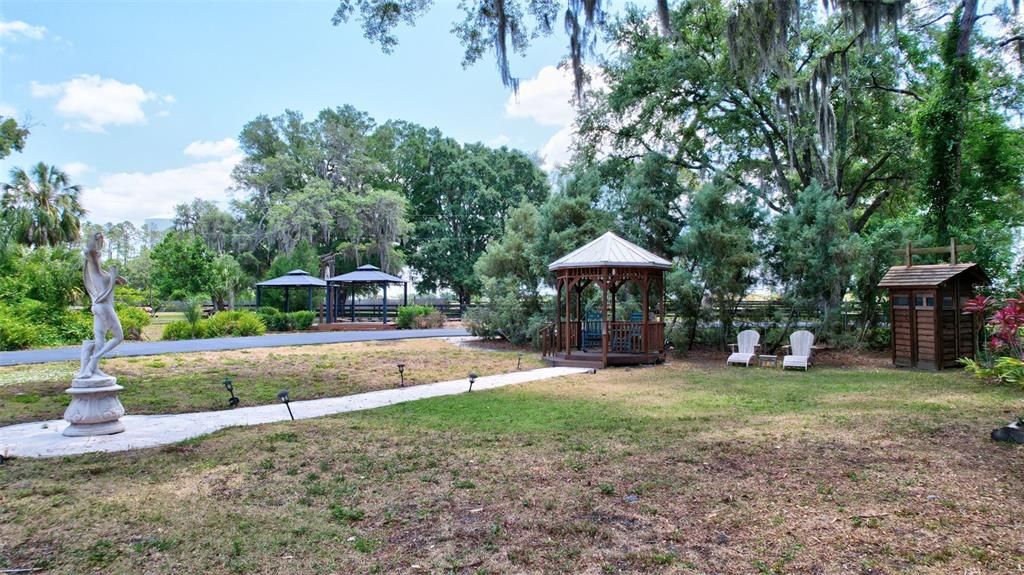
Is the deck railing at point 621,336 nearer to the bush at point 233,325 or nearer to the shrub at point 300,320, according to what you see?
the bush at point 233,325

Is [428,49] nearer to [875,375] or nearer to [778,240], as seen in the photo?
[778,240]

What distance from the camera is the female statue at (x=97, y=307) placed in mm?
5887

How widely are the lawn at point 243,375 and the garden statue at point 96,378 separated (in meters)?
1.16

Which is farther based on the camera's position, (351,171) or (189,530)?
(351,171)

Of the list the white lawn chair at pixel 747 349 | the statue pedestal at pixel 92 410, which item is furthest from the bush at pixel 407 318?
the statue pedestal at pixel 92 410

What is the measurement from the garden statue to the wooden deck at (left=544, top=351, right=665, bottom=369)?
26.5ft

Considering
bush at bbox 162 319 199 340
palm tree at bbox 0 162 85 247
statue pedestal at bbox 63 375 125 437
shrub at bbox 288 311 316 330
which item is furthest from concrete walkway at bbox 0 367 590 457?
palm tree at bbox 0 162 85 247

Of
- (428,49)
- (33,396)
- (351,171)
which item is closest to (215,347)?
(33,396)

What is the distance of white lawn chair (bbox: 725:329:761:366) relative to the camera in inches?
463

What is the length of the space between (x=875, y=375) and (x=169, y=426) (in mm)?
10787

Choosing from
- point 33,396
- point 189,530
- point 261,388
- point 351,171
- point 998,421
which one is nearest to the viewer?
point 189,530

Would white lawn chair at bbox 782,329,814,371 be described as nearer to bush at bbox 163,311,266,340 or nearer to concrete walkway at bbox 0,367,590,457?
concrete walkway at bbox 0,367,590,457

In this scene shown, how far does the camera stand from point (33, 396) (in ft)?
25.6

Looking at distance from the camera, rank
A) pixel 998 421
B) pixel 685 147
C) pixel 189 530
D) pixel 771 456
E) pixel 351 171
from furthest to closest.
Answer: pixel 351 171
pixel 685 147
pixel 998 421
pixel 771 456
pixel 189 530
